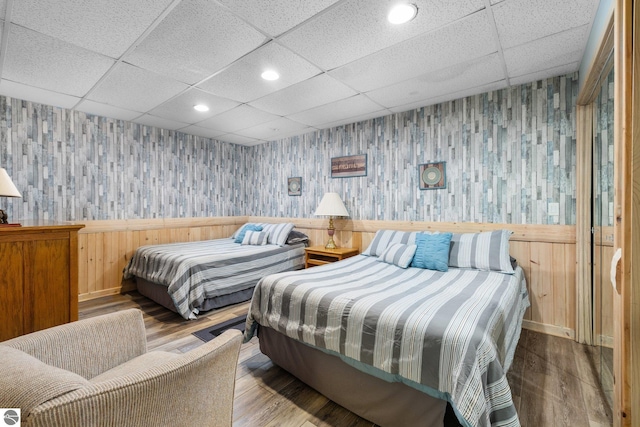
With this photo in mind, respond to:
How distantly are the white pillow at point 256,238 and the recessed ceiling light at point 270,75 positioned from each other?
2.34 m

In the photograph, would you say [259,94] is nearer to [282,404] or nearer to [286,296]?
[286,296]

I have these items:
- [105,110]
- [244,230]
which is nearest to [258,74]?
[105,110]

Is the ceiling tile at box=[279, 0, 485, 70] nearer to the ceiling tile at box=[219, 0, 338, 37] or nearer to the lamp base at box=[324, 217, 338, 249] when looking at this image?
the ceiling tile at box=[219, 0, 338, 37]

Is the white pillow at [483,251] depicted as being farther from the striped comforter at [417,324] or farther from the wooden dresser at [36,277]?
the wooden dresser at [36,277]

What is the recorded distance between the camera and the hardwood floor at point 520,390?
62.8 inches

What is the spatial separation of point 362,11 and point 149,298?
150 inches

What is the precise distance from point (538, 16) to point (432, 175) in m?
1.68

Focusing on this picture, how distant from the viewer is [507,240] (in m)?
2.57

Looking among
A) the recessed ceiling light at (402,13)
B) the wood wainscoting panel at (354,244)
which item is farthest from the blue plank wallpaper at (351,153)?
the recessed ceiling light at (402,13)

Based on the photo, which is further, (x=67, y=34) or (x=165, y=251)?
(x=165, y=251)

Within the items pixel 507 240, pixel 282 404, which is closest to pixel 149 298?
pixel 282 404

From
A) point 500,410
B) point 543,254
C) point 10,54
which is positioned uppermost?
point 10,54

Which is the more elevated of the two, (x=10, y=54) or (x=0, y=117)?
(x=10, y=54)

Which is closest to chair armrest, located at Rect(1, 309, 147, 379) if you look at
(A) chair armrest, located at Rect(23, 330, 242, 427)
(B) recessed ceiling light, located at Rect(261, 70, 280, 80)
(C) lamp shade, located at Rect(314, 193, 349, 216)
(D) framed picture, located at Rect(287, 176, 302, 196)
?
(A) chair armrest, located at Rect(23, 330, 242, 427)
